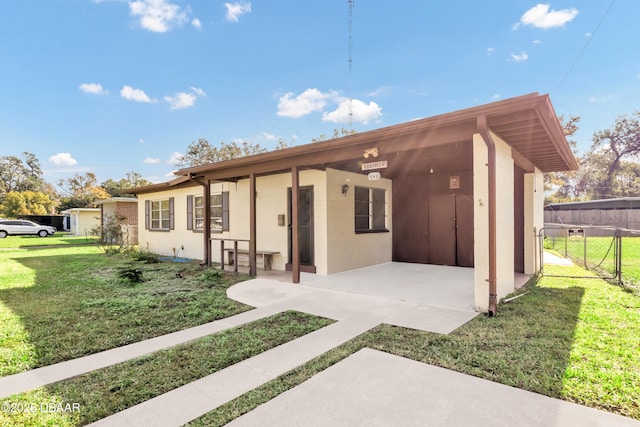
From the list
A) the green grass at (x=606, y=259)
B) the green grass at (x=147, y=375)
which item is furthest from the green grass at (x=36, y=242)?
the green grass at (x=606, y=259)

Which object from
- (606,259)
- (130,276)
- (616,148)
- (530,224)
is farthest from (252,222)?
(616,148)

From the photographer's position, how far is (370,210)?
28.1ft

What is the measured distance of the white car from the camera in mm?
21453

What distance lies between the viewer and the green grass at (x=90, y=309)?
3283 millimetres

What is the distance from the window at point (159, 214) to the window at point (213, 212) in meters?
1.38

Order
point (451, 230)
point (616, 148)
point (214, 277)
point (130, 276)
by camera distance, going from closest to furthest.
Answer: point (130, 276) → point (214, 277) → point (451, 230) → point (616, 148)

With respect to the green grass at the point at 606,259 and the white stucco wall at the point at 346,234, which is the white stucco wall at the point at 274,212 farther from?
the green grass at the point at 606,259

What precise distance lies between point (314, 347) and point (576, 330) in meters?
2.97

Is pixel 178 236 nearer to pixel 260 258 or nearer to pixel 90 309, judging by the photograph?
pixel 260 258

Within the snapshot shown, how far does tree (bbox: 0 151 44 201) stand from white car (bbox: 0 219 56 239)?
25738 mm

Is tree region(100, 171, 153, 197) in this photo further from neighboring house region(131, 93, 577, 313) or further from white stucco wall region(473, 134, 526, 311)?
white stucco wall region(473, 134, 526, 311)

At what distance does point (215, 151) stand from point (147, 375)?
28.4 meters

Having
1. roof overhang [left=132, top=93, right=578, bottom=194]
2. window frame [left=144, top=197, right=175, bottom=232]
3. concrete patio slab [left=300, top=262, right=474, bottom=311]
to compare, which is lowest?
concrete patio slab [left=300, top=262, right=474, bottom=311]

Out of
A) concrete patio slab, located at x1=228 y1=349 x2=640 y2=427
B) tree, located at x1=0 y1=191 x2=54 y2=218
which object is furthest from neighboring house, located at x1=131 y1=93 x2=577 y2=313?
tree, located at x1=0 y1=191 x2=54 y2=218
